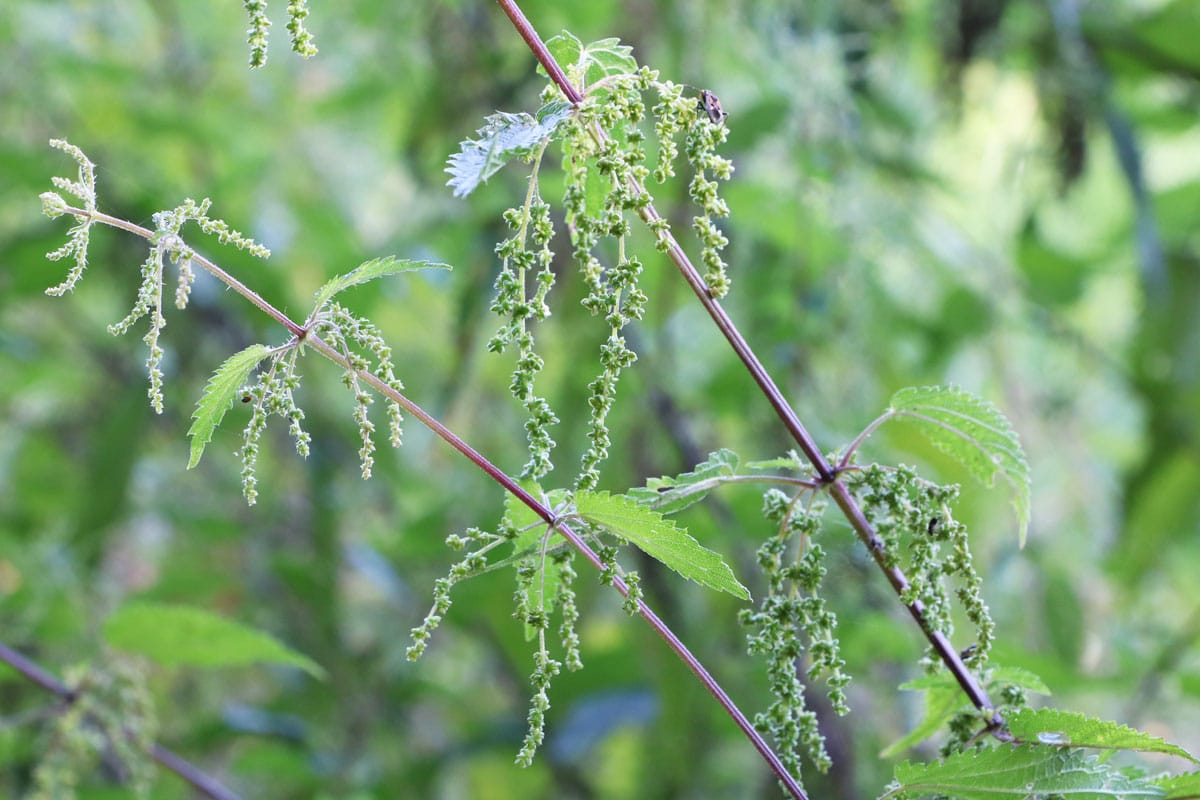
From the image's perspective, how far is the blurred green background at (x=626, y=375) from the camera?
1550mm

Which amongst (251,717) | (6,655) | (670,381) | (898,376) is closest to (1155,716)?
(898,376)

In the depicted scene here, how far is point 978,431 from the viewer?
2.10ft

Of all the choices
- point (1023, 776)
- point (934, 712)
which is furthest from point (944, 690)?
point (1023, 776)

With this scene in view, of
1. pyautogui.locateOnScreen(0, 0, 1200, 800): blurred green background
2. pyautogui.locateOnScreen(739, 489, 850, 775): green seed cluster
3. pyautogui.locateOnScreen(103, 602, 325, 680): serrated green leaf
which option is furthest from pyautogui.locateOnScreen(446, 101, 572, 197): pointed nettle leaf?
pyautogui.locateOnScreen(0, 0, 1200, 800): blurred green background

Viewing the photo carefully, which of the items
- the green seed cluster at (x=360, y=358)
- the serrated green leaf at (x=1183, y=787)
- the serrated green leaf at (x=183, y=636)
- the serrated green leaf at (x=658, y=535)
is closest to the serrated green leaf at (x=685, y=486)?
the serrated green leaf at (x=658, y=535)

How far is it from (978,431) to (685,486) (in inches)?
6.7

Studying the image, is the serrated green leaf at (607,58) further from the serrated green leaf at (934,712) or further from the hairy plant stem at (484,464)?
the serrated green leaf at (934,712)

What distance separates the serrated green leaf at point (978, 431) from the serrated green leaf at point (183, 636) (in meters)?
0.56

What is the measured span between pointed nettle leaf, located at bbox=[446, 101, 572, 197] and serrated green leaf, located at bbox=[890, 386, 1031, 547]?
241mm

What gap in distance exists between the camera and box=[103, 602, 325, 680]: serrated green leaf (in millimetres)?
973

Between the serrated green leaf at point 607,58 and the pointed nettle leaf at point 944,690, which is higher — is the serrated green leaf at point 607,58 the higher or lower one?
the higher one

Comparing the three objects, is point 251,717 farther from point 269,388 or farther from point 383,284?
point 269,388

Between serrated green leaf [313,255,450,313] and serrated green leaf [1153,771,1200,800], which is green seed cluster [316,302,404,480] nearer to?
serrated green leaf [313,255,450,313]

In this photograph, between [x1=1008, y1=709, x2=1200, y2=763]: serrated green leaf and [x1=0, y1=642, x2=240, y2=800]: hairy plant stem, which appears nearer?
[x1=1008, y1=709, x2=1200, y2=763]: serrated green leaf
